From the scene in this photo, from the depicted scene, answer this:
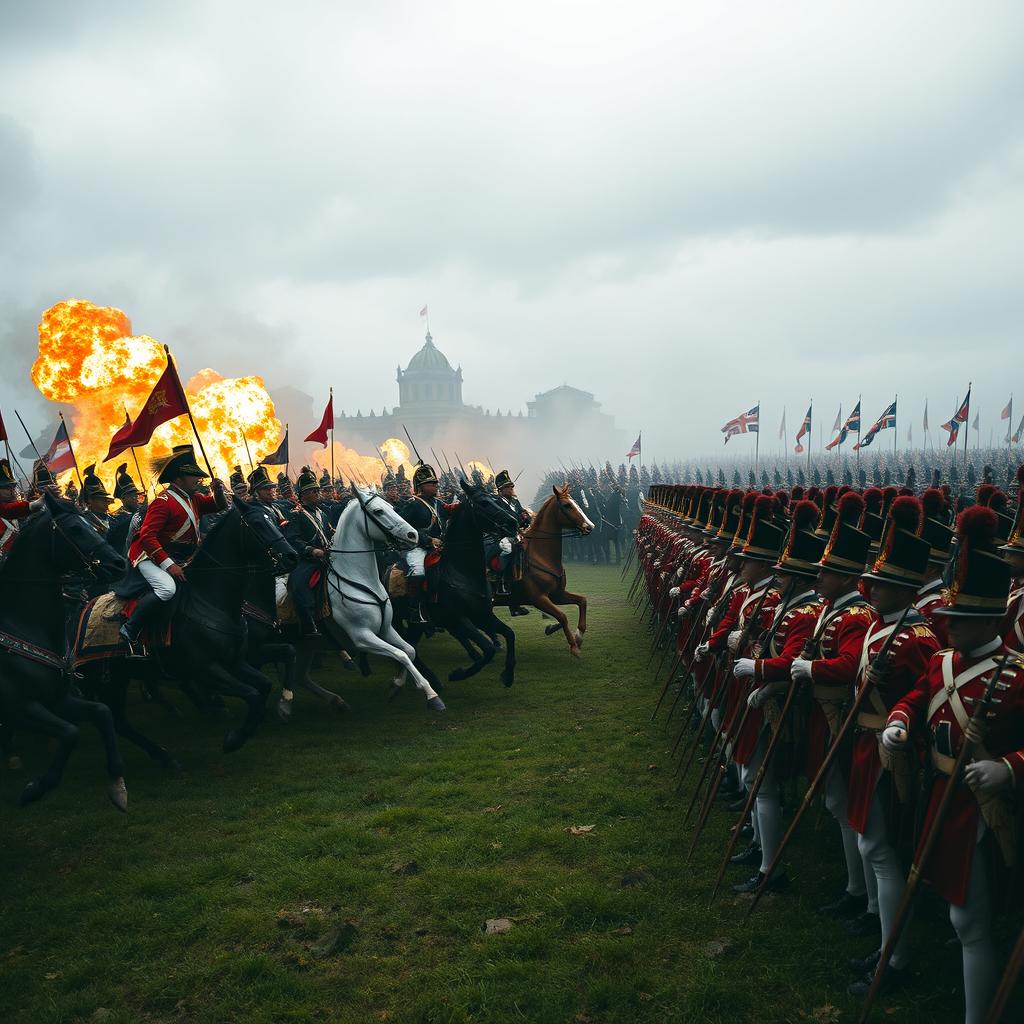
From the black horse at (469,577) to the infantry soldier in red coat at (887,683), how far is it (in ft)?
23.7

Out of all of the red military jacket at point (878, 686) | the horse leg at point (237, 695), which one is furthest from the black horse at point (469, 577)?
the red military jacket at point (878, 686)

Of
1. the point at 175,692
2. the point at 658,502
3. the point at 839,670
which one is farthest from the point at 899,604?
the point at 658,502

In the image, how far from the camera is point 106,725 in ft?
24.8

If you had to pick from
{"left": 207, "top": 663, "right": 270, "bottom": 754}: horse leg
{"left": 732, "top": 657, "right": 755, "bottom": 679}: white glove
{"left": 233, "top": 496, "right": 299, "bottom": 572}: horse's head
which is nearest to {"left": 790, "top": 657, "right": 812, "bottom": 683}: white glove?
{"left": 732, "top": 657, "right": 755, "bottom": 679}: white glove

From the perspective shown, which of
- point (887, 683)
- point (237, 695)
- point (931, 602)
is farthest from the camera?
point (237, 695)

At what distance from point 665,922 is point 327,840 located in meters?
3.04

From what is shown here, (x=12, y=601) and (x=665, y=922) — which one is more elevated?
(x=12, y=601)

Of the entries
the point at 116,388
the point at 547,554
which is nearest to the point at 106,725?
the point at 547,554

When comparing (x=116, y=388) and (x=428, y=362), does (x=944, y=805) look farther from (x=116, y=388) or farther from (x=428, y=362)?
(x=428, y=362)

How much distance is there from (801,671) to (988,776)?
140 centimetres

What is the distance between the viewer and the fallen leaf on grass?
205 inches

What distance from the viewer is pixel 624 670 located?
1288 centimetres

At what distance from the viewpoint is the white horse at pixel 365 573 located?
10375 mm

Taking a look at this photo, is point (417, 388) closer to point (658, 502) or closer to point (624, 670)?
point (658, 502)
